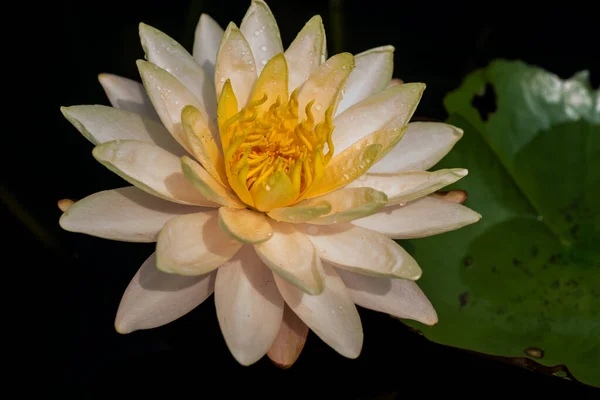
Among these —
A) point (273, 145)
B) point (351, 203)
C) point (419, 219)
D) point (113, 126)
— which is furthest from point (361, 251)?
point (113, 126)

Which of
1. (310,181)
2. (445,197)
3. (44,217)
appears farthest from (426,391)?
(44,217)

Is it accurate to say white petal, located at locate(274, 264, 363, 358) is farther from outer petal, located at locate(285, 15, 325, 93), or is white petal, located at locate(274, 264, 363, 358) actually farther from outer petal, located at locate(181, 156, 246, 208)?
outer petal, located at locate(285, 15, 325, 93)

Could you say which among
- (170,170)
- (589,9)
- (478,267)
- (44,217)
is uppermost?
(170,170)

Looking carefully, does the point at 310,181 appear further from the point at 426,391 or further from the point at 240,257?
the point at 426,391

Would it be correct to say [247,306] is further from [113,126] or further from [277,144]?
[113,126]

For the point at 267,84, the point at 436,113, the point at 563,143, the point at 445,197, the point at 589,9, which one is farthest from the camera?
the point at 589,9
